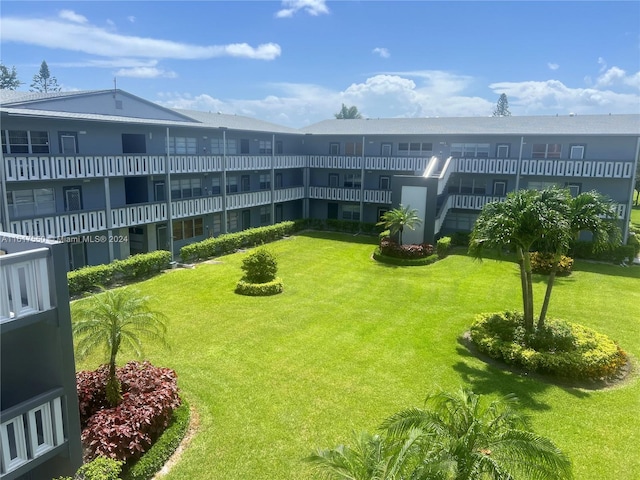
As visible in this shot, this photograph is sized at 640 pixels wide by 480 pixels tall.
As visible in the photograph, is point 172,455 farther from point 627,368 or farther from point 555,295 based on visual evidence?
point 555,295

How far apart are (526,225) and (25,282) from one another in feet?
46.4

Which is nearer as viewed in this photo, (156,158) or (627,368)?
(627,368)

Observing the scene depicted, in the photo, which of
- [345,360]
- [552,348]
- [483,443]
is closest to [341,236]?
[345,360]

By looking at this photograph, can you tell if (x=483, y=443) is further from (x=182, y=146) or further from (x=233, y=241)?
(x=182, y=146)

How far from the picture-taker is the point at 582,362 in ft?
44.9

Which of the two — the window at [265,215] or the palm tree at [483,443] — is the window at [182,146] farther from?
the palm tree at [483,443]

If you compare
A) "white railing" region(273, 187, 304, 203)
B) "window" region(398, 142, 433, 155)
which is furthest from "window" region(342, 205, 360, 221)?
"window" region(398, 142, 433, 155)

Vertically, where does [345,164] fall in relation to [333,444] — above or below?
above

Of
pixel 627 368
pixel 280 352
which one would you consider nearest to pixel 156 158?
pixel 280 352

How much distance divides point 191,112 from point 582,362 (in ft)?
108

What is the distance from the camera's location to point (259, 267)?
2223 cm

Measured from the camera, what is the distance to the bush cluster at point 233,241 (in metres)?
28.0

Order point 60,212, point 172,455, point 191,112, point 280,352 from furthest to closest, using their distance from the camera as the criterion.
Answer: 1. point 191,112
2. point 60,212
3. point 280,352
4. point 172,455

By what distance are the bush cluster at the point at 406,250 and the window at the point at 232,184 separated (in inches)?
500
